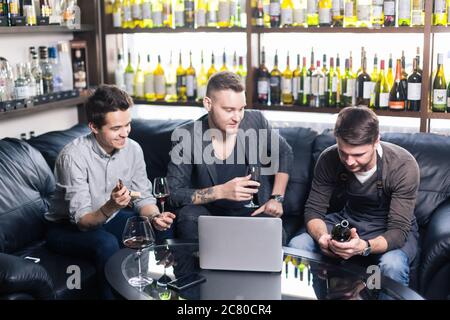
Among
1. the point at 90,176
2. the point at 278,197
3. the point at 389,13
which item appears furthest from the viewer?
the point at 389,13

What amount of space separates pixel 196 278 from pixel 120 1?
2464 millimetres

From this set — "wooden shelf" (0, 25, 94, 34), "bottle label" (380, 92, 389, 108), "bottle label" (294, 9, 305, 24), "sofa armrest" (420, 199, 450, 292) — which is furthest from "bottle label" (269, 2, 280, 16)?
"sofa armrest" (420, 199, 450, 292)

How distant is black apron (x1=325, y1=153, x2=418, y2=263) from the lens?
8.23 feet

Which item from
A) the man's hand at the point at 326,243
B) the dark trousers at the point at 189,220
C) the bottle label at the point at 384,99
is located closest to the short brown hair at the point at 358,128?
the man's hand at the point at 326,243

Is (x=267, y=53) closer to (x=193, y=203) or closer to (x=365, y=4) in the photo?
(x=365, y=4)

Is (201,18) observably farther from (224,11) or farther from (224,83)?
(224,83)

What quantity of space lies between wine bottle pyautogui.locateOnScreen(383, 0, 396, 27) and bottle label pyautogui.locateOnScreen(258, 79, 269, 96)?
737 millimetres

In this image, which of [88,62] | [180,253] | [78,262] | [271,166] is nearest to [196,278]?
[180,253]

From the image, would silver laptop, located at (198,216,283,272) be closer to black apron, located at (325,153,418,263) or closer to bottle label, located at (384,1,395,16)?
black apron, located at (325,153,418,263)

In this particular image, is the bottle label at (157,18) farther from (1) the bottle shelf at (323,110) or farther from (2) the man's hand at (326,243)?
(2) the man's hand at (326,243)

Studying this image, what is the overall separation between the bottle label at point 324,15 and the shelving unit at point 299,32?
4 centimetres

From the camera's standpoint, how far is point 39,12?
11.2ft

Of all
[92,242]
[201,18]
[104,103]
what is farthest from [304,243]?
[201,18]

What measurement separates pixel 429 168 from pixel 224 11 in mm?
1509
